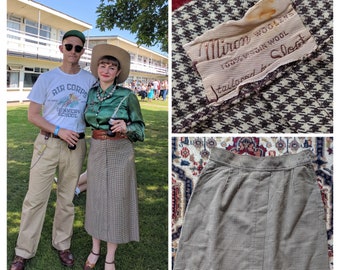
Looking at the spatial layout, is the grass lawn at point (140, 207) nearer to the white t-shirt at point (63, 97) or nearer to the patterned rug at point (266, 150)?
the white t-shirt at point (63, 97)

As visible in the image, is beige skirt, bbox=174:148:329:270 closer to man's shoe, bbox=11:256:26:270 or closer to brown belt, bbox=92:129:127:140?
brown belt, bbox=92:129:127:140

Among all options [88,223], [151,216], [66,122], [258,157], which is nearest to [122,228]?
[88,223]

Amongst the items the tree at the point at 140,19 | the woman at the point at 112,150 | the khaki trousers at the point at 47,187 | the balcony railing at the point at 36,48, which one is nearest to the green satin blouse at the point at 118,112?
the woman at the point at 112,150

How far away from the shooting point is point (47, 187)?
4.65 feet

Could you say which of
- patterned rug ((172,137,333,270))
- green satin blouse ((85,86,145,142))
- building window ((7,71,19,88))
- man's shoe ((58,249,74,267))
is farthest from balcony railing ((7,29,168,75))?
man's shoe ((58,249,74,267))

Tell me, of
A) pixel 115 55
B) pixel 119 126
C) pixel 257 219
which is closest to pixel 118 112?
pixel 119 126

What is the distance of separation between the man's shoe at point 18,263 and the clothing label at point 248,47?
1.16 m

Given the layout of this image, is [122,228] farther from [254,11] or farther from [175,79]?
[254,11]

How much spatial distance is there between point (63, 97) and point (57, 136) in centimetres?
18

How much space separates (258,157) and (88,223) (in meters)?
0.80

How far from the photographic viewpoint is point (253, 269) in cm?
105

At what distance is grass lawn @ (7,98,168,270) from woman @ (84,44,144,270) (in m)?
0.22

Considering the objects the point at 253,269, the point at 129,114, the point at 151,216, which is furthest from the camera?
the point at 151,216

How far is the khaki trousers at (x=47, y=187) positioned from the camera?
1385 millimetres
